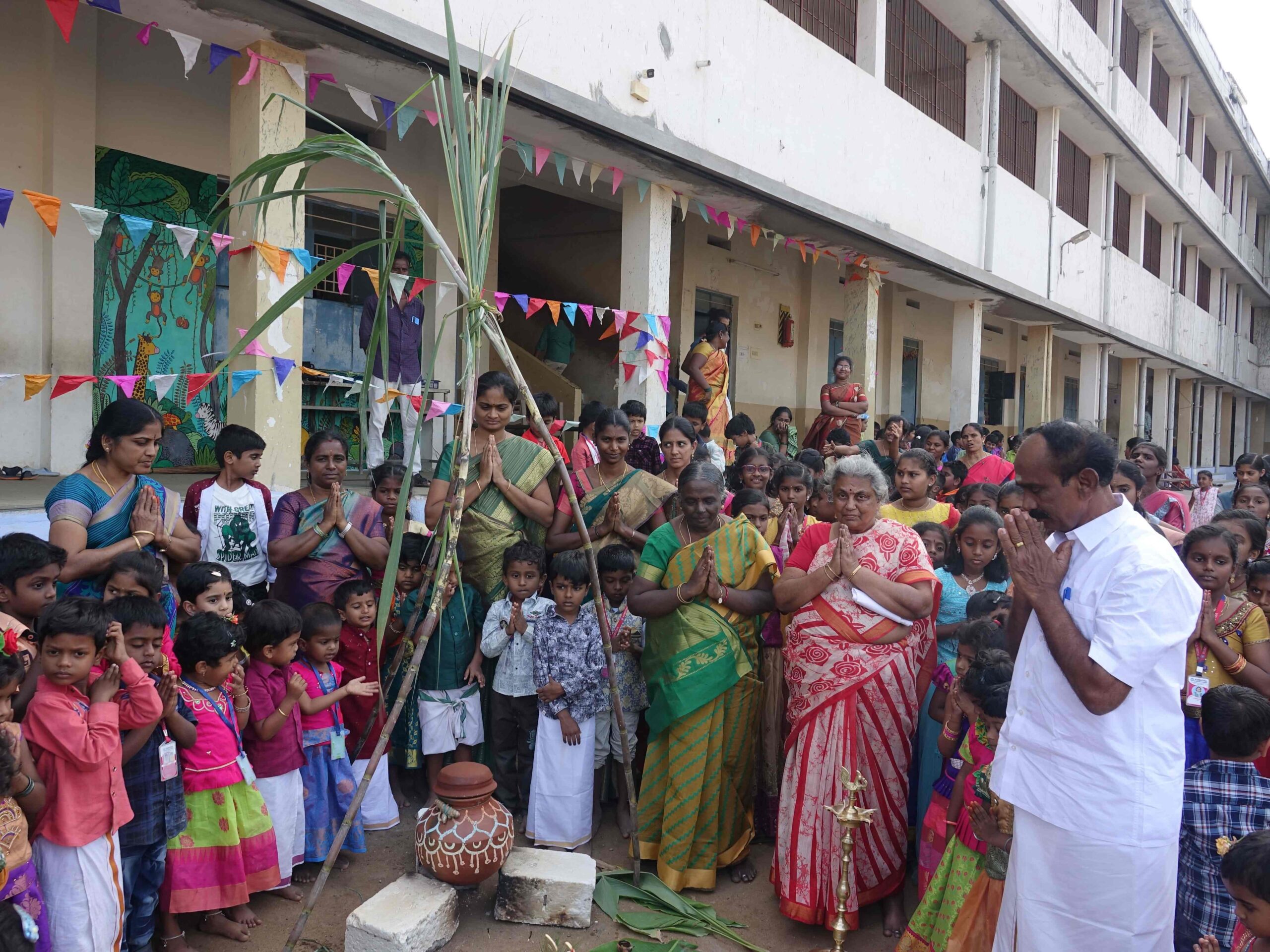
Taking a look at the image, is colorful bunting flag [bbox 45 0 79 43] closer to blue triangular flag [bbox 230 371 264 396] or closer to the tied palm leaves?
blue triangular flag [bbox 230 371 264 396]

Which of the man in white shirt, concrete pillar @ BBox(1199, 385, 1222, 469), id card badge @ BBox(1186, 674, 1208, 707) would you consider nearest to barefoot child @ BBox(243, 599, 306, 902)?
the man in white shirt

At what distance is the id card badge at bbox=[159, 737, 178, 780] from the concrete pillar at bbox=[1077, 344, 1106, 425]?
18.3 meters

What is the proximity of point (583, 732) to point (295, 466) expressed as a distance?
2512 millimetres

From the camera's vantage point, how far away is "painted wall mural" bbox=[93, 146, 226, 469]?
21.9 feet

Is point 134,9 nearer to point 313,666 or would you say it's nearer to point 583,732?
point 313,666

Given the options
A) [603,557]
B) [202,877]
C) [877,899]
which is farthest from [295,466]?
[877,899]

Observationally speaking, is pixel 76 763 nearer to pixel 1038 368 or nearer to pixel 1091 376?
pixel 1038 368

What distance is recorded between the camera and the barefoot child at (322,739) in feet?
11.8

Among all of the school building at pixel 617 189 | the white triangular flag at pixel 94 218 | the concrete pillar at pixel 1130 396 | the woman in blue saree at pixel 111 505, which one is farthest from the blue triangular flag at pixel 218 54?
the concrete pillar at pixel 1130 396

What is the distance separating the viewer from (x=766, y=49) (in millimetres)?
8461

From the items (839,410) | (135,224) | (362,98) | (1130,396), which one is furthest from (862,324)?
(1130,396)

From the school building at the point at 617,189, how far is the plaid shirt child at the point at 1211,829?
2624 millimetres

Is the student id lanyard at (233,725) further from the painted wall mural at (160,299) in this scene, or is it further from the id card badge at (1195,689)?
the painted wall mural at (160,299)

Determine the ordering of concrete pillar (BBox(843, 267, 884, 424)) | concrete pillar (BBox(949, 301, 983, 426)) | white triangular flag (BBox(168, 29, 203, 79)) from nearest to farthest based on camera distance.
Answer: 1. white triangular flag (BBox(168, 29, 203, 79))
2. concrete pillar (BBox(843, 267, 884, 424))
3. concrete pillar (BBox(949, 301, 983, 426))
